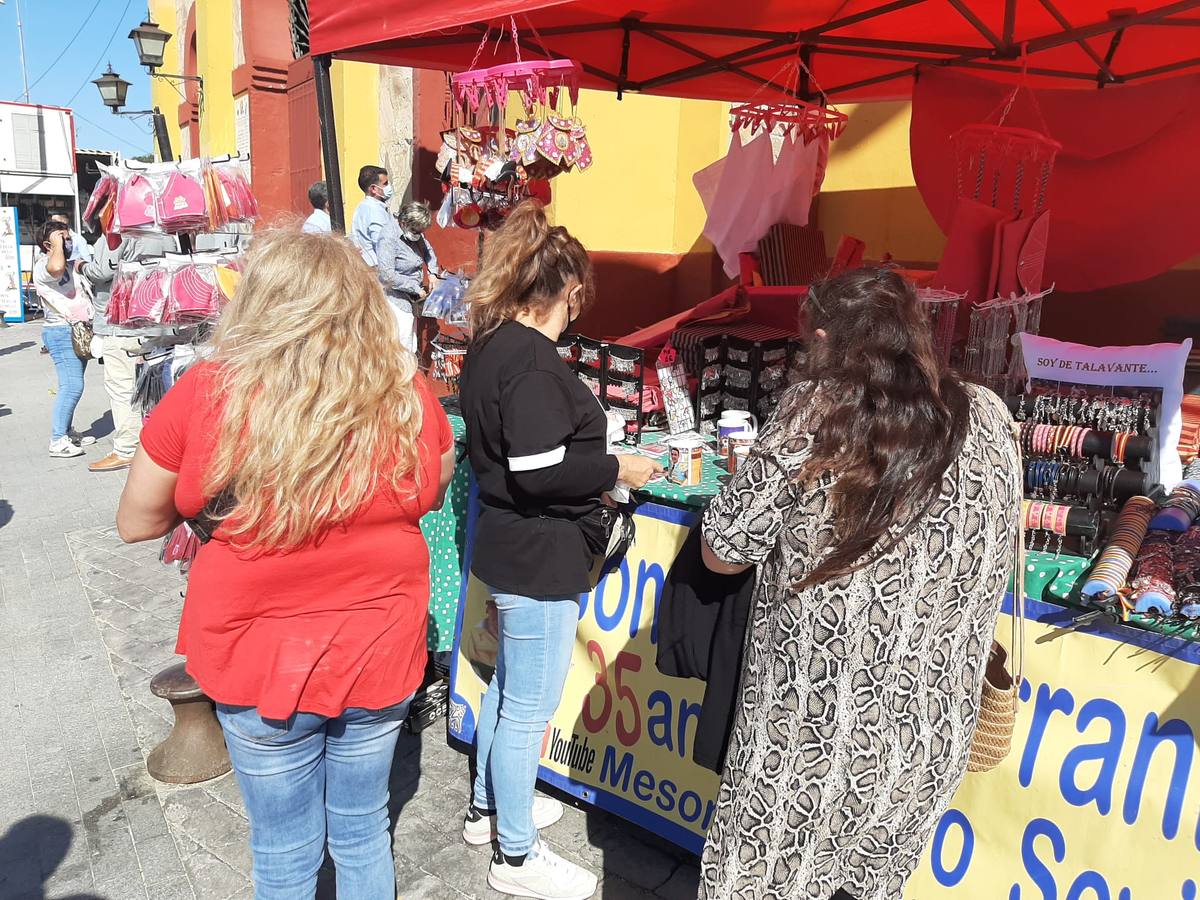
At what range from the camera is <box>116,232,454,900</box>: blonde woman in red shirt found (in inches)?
62.3

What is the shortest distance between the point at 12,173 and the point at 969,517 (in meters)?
24.5

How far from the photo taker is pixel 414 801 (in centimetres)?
297

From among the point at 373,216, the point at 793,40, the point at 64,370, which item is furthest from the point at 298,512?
the point at 64,370

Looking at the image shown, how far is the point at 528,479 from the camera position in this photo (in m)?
2.11

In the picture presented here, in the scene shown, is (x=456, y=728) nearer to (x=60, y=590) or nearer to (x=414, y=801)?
(x=414, y=801)

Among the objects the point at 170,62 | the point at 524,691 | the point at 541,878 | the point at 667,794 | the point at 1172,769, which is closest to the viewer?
the point at 1172,769

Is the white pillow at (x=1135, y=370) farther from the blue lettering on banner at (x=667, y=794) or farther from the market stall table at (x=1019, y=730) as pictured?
the blue lettering on banner at (x=667, y=794)

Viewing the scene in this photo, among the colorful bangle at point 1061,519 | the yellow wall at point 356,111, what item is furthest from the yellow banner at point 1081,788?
the yellow wall at point 356,111

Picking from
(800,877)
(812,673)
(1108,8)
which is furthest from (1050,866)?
(1108,8)

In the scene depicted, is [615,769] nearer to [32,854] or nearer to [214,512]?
[214,512]

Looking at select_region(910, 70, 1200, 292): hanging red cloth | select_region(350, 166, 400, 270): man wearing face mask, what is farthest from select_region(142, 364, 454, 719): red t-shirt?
select_region(350, 166, 400, 270): man wearing face mask

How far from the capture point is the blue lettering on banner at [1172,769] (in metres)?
1.82

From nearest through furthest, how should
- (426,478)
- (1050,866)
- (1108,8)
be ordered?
(426,478), (1050,866), (1108,8)

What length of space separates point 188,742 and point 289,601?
5.87 feet
